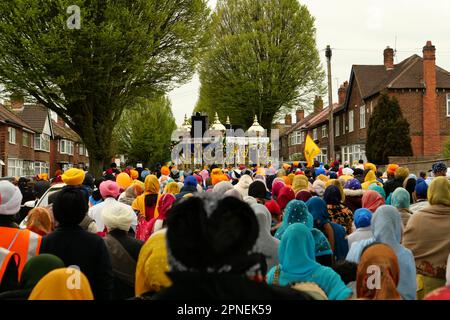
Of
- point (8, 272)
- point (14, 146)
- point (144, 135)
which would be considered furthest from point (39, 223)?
point (144, 135)

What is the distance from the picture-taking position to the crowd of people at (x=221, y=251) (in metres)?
2.35

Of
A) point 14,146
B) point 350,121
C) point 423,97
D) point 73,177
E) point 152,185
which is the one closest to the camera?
point 73,177

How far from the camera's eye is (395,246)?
480 cm

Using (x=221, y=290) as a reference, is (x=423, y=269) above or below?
below

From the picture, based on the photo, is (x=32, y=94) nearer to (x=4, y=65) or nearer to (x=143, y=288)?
(x=4, y=65)

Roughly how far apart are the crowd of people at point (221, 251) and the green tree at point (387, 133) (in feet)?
90.6

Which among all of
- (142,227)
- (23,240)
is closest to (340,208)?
(142,227)

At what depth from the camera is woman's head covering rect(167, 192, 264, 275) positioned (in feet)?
7.61

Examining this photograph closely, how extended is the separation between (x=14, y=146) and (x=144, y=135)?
21924 mm

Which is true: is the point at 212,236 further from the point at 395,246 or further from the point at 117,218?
the point at 117,218

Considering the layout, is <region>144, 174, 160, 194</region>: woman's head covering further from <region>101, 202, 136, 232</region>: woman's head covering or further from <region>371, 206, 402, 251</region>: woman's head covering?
<region>371, 206, 402, 251</region>: woman's head covering

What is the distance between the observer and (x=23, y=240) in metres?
4.63
